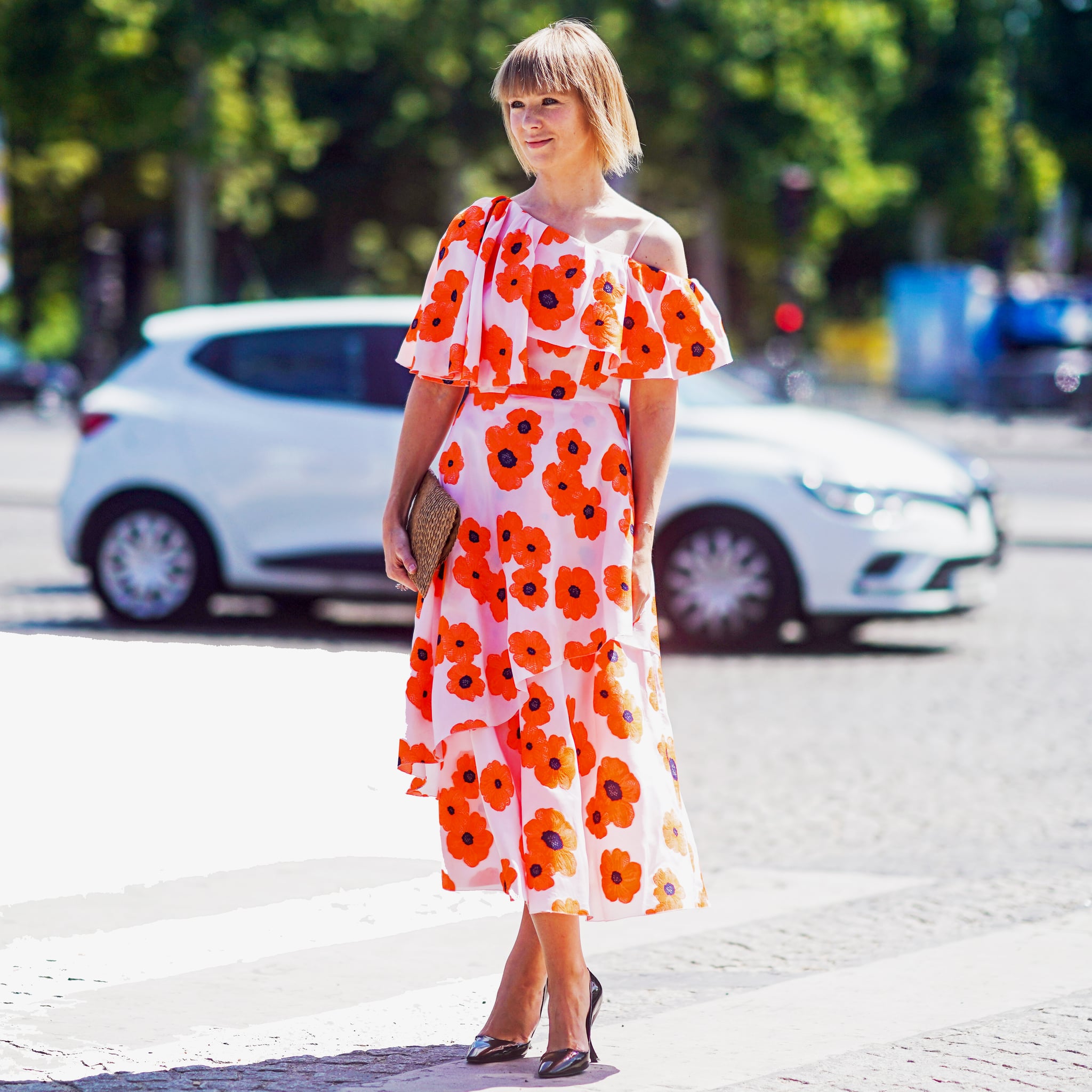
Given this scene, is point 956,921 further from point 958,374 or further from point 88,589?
point 958,374

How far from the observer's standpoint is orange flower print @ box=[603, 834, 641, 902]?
3.87 m

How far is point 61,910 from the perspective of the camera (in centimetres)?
521

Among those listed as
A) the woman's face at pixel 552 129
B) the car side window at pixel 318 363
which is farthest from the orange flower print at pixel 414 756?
the car side window at pixel 318 363

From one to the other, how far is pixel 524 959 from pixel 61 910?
5.45 ft

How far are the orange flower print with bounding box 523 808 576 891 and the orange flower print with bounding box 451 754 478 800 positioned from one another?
0.46 feet

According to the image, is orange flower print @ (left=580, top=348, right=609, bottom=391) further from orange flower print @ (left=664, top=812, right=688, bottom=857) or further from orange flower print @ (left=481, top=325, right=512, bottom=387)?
orange flower print @ (left=664, top=812, right=688, bottom=857)

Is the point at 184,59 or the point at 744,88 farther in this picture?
the point at 744,88

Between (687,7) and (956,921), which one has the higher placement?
(687,7)

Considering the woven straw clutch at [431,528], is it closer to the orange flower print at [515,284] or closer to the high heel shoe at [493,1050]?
the orange flower print at [515,284]

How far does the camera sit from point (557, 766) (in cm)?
384

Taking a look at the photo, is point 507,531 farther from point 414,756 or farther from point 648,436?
point 414,756

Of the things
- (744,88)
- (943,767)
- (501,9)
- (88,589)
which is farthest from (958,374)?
(943,767)

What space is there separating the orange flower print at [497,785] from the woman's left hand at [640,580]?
374 millimetres

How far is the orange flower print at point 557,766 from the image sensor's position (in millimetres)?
3836
